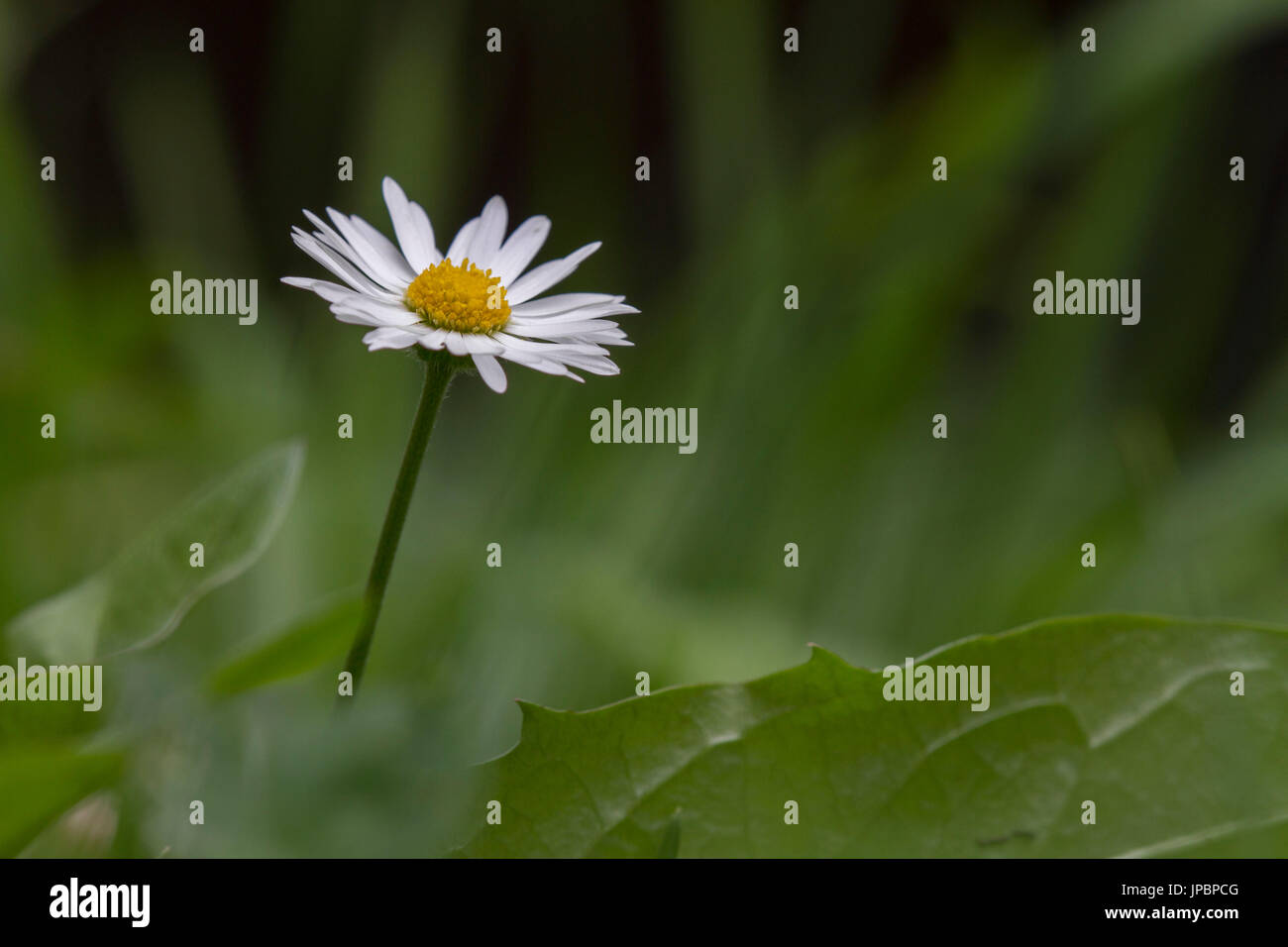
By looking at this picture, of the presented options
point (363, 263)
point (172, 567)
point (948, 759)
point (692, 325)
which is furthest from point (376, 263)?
point (692, 325)

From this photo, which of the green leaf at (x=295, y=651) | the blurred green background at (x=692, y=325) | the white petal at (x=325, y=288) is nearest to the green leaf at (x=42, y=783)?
the green leaf at (x=295, y=651)

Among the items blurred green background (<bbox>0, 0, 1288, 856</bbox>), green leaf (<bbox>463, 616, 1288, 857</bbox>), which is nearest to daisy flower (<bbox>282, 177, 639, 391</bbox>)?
green leaf (<bbox>463, 616, 1288, 857</bbox>)

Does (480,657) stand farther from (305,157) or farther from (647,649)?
(305,157)

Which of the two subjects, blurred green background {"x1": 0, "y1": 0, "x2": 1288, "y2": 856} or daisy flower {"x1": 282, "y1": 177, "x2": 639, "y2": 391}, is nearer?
→ daisy flower {"x1": 282, "y1": 177, "x2": 639, "y2": 391}

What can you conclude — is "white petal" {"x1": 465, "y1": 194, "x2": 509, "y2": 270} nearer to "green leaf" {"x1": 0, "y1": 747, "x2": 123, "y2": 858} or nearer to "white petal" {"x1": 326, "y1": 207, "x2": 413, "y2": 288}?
"white petal" {"x1": 326, "y1": 207, "x2": 413, "y2": 288}

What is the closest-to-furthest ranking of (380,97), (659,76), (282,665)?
1. (282,665)
2. (380,97)
3. (659,76)

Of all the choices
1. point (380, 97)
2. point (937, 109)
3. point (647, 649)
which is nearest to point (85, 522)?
point (647, 649)
